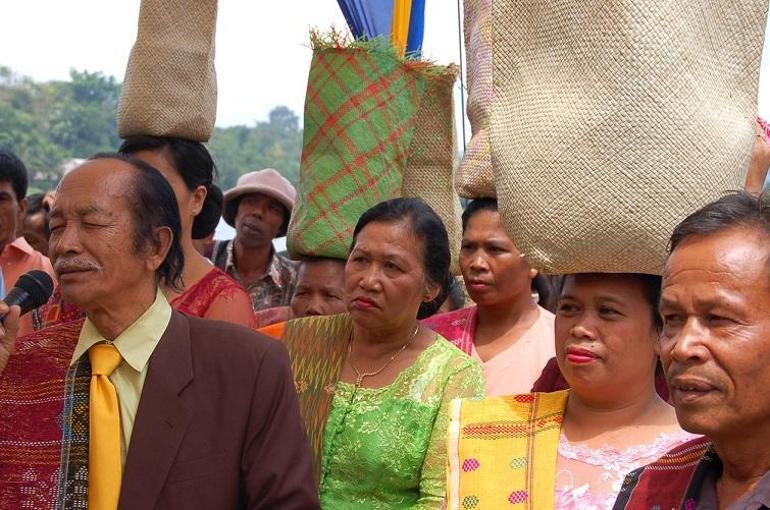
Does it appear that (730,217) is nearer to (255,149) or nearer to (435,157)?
(435,157)

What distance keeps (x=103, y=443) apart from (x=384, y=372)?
46.2 inches

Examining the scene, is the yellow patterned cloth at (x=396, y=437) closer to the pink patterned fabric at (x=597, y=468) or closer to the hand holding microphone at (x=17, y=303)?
the pink patterned fabric at (x=597, y=468)

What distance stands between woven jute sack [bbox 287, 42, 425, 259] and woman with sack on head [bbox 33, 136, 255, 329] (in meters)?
0.37

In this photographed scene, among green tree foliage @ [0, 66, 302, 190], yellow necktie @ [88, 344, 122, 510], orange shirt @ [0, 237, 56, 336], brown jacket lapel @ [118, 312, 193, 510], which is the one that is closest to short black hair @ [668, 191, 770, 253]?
brown jacket lapel @ [118, 312, 193, 510]

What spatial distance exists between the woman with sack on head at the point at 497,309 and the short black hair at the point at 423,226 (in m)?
0.31

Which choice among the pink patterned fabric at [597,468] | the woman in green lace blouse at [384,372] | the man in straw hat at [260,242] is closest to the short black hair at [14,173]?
the man in straw hat at [260,242]

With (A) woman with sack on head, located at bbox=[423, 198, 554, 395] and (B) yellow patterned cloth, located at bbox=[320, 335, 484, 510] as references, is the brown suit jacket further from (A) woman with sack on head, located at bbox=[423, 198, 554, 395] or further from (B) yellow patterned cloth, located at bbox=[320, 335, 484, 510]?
(A) woman with sack on head, located at bbox=[423, 198, 554, 395]

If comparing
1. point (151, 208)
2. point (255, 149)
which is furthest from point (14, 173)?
point (255, 149)

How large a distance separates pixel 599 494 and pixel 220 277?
158 cm

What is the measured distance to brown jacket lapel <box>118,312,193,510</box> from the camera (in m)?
2.54

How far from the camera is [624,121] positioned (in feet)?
7.70

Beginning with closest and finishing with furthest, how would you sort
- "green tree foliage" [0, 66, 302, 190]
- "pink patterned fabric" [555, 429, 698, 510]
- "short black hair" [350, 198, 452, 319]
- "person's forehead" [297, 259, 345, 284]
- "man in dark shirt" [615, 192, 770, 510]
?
"man in dark shirt" [615, 192, 770, 510]
"pink patterned fabric" [555, 429, 698, 510]
"short black hair" [350, 198, 452, 319]
"person's forehead" [297, 259, 345, 284]
"green tree foliage" [0, 66, 302, 190]

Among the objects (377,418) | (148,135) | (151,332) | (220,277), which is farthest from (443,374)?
(148,135)

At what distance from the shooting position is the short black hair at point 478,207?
13.3ft
